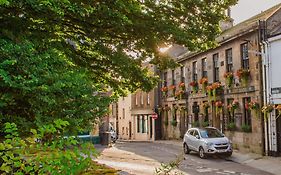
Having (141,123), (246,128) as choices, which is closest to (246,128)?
(246,128)

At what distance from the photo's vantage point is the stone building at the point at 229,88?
2300 centimetres

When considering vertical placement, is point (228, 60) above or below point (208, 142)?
above

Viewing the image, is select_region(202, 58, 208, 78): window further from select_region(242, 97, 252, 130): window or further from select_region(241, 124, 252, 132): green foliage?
select_region(241, 124, 252, 132): green foliage

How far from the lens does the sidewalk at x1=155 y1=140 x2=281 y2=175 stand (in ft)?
56.5

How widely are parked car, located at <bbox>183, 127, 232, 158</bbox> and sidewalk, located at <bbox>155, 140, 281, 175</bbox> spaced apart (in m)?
0.83

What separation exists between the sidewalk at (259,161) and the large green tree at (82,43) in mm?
8363

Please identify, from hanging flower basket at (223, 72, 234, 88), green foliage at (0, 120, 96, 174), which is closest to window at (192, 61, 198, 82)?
hanging flower basket at (223, 72, 234, 88)

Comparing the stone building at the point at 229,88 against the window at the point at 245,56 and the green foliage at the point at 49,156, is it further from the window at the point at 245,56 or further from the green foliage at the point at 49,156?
the green foliage at the point at 49,156

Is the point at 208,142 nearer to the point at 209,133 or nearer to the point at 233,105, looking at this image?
the point at 209,133

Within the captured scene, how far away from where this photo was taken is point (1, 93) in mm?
6824

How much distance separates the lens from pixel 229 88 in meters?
26.2

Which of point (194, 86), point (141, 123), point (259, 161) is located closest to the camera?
point (259, 161)

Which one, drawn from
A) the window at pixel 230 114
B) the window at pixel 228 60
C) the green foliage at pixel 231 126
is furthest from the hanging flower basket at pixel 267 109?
the window at pixel 228 60

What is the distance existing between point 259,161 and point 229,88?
756 cm
